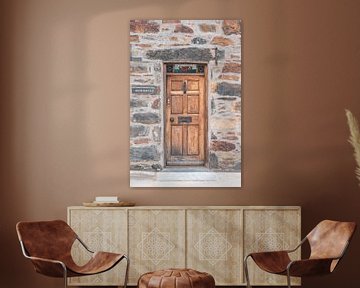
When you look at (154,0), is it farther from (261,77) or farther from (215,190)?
(215,190)

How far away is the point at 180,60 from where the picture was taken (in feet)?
23.4

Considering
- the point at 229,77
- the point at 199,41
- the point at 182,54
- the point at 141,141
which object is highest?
the point at 199,41

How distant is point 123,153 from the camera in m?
7.12

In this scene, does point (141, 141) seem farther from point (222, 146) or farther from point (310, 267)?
point (310, 267)

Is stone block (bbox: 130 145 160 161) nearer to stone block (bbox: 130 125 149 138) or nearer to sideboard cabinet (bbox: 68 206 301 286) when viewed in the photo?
stone block (bbox: 130 125 149 138)

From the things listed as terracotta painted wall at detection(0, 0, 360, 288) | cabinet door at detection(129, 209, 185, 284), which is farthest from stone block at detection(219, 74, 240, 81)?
cabinet door at detection(129, 209, 185, 284)

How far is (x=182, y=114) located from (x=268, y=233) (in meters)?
1.49

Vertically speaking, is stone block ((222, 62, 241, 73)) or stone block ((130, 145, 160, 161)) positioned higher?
stone block ((222, 62, 241, 73))

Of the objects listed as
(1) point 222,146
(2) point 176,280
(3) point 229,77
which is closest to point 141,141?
(1) point 222,146

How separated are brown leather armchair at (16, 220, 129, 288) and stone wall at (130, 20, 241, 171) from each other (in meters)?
1.14

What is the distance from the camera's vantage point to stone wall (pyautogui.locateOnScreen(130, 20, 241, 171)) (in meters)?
7.12

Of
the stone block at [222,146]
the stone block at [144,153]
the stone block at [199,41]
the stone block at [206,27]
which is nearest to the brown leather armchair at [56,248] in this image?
the stone block at [144,153]

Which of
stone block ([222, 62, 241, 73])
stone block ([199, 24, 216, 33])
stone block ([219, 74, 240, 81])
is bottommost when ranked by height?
stone block ([219, 74, 240, 81])

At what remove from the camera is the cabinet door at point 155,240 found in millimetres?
6688
